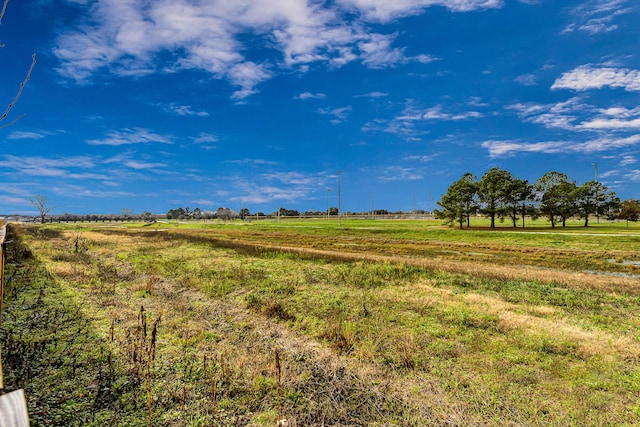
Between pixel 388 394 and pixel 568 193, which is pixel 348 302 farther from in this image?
pixel 568 193

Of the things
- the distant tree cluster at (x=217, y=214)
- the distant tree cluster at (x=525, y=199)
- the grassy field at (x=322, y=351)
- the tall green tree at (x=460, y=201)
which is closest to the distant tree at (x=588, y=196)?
the distant tree cluster at (x=525, y=199)

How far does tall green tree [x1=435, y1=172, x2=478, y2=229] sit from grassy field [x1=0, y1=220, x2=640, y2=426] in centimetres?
4778

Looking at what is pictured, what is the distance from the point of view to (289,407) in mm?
5129

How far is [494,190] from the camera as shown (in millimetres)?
58375

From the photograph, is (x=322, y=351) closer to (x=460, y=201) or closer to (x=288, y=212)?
(x=460, y=201)

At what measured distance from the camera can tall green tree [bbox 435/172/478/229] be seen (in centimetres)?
5951

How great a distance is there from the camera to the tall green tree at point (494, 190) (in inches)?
2267

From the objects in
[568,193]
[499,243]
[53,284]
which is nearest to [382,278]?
[53,284]

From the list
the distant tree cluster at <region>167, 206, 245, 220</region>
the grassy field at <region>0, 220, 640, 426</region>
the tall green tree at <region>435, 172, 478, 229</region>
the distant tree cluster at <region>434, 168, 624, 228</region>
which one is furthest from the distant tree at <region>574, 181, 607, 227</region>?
the distant tree cluster at <region>167, 206, 245, 220</region>

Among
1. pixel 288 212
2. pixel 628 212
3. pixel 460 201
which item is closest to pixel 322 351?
pixel 460 201

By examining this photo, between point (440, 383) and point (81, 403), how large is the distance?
20.2 feet

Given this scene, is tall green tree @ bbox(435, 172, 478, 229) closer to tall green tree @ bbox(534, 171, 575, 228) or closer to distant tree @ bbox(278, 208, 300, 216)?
tall green tree @ bbox(534, 171, 575, 228)

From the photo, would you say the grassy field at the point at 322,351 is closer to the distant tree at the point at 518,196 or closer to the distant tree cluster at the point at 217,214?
the distant tree at the point at 518,196

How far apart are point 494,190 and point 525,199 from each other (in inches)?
228
